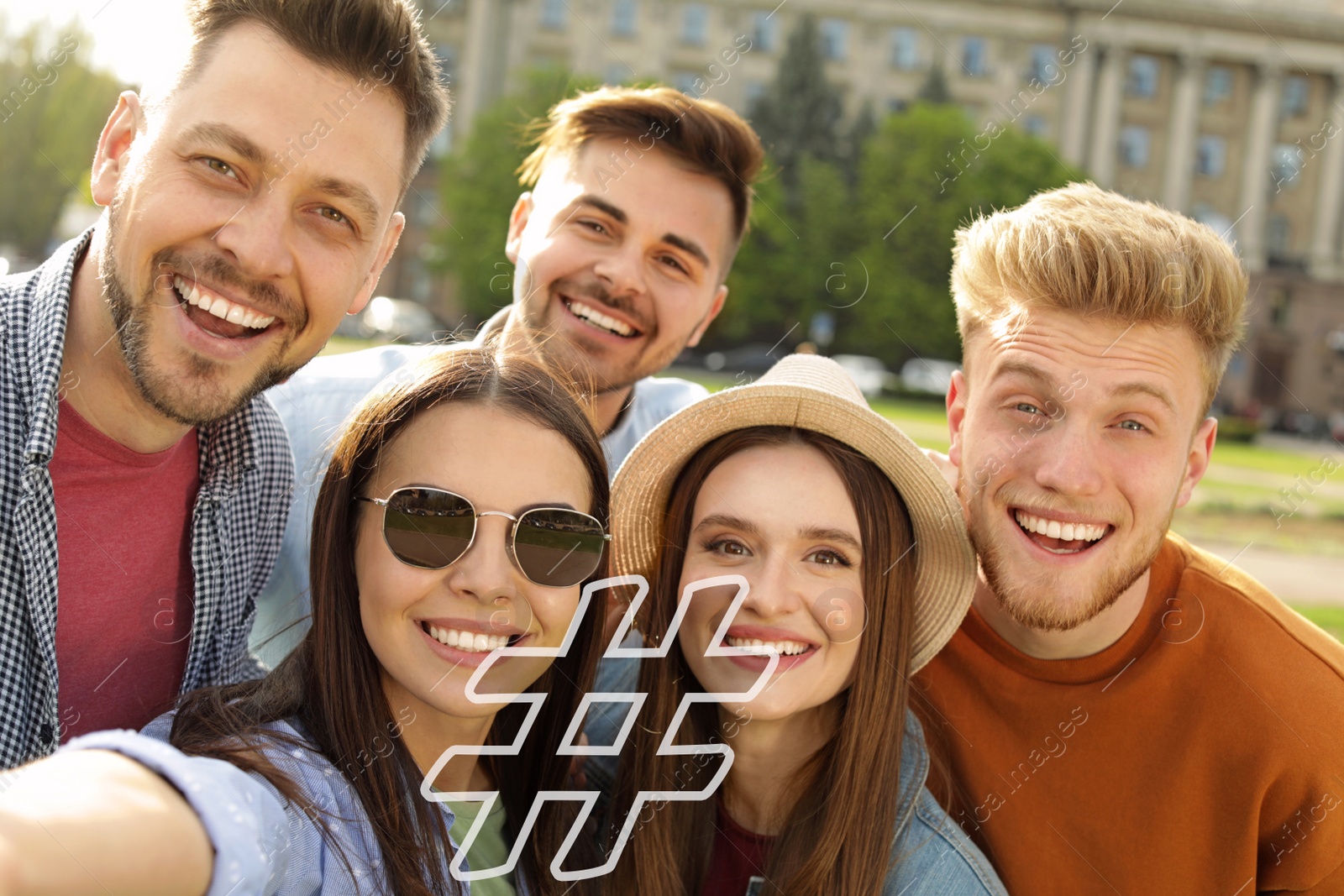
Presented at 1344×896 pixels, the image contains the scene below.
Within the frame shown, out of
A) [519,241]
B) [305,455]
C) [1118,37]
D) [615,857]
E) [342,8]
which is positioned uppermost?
[1118,37]

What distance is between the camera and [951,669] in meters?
3.49

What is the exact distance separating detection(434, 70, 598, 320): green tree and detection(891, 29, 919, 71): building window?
20501 mm

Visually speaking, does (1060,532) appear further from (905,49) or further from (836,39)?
(905,49)

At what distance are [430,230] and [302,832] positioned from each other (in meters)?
46.6

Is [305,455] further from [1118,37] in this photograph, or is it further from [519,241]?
[1118,37]

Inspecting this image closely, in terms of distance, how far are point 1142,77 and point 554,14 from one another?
31.0m

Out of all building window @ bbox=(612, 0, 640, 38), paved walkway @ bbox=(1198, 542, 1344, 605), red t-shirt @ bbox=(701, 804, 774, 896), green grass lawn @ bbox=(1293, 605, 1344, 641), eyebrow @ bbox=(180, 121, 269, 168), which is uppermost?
building window @ bbox=(612, 0, 640, 38)

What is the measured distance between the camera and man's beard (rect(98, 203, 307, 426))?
288cm

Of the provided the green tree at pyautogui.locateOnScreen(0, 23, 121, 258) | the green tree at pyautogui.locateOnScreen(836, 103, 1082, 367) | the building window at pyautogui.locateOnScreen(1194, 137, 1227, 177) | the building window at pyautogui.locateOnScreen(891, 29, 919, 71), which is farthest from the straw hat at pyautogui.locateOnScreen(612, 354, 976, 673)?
the building window at pyautogui.locateOnScreen(1194, 137, 1227, 177)

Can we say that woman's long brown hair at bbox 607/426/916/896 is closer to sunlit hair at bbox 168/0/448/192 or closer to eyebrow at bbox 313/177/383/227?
eyebrow at bbox 313/177/383/227

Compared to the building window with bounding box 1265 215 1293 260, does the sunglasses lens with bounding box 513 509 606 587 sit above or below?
below

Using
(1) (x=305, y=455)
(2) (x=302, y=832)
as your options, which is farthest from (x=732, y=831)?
(1) (x=305, y=455)

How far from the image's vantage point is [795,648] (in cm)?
292

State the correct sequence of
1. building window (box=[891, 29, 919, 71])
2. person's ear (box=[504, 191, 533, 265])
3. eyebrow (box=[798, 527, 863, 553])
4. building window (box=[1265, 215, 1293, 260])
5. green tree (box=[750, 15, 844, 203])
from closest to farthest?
eyebrow (box=[798, 527, 863, 553])
person's ear (box=[504, 191, 533, 265])
green tree (box=[750, 15, 844, 203])
building window (box=[891, 29, 919, 71])
building window (box=[1265, 215, 1293, 260])
